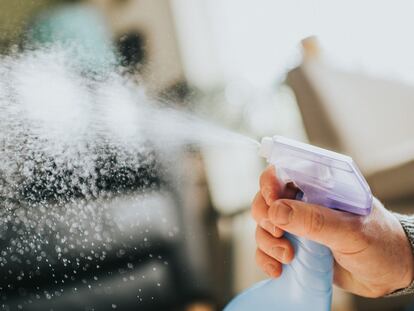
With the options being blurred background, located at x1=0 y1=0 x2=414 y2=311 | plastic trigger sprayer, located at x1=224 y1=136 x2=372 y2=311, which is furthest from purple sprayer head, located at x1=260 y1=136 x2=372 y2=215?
blurred background, located at x1=0 y1=0 x2=414 y2=311

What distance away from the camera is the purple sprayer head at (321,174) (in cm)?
35

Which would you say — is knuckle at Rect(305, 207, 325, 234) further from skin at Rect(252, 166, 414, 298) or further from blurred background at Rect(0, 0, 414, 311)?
blurred background at Rect(0, 0, 414, 311)

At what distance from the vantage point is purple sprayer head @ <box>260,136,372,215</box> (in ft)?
1.16

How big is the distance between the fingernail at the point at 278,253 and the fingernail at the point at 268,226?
0.02m

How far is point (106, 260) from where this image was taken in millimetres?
726

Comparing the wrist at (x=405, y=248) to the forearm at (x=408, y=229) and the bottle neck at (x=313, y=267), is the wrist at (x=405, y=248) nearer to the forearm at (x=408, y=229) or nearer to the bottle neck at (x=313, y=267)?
the forearm at (x=408, y=229)

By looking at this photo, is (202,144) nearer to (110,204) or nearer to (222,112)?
(222,112)

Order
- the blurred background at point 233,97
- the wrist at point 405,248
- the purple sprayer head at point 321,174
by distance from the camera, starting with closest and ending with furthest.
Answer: the purple sprayer head at point 321,174
the wrist at point 405,248
the blurred background at point 233,97

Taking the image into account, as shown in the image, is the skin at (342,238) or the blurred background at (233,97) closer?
the skin at (342,238)

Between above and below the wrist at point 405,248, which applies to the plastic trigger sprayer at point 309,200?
above

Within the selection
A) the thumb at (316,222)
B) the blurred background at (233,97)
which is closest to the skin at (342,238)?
the thumb at (316,222)

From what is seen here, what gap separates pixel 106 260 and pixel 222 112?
0.50 m

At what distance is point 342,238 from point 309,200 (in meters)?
0.05

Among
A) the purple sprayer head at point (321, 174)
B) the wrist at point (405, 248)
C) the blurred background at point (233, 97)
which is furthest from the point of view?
the blurred background at point (233, 97)
